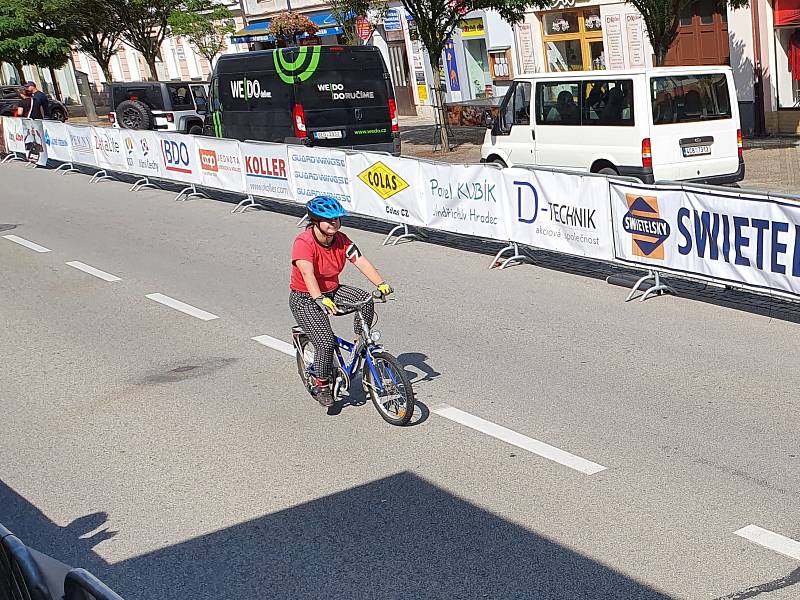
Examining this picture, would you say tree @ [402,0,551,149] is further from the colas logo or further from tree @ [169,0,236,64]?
tree @ [169,0,236,64]

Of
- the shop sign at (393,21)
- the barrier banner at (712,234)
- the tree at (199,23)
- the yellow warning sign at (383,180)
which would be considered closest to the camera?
the barrier banner at (712,234)

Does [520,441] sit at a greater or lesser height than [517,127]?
lesser

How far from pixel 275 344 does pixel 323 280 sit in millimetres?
2553

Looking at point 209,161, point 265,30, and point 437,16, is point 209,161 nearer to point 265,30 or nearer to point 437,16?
point 437,16

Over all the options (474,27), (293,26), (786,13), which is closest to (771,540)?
(786,13)

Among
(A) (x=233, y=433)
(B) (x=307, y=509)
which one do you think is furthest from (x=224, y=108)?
(B) (x=307, y=509)

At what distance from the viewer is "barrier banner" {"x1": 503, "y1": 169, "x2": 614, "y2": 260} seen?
11500 mm

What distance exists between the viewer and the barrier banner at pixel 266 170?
17391 mm

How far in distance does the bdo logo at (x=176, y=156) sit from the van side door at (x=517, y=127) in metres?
6.48

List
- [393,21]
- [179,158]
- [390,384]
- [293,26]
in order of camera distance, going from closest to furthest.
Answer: [390,384] → [179,158] → [393,21] → [293,26]

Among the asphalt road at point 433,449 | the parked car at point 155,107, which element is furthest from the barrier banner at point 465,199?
the parked car at point 155,107

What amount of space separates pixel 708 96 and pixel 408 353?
7.92 m

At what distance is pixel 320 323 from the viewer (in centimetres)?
807

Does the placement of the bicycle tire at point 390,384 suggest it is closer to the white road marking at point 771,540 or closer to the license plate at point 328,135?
the white road marking at point 771,540
